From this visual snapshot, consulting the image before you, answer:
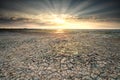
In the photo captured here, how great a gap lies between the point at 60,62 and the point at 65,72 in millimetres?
3115

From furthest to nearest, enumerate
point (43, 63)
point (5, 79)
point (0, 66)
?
point (43, 63)
point (0, 66)
point (5, 79)

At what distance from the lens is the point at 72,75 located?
1248 cm

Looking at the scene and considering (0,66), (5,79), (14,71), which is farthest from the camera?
(0,66)

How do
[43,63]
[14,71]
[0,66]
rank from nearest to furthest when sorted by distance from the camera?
[14,71]
[0,66]
[43,63]

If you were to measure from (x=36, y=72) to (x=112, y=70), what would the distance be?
6.51 m

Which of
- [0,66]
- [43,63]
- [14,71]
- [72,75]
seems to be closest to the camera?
[72,75]

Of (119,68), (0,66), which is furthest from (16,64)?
(119,68)

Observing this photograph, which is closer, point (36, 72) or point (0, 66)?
point (36, 72)

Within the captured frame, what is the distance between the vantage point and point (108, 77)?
1200 centimetres

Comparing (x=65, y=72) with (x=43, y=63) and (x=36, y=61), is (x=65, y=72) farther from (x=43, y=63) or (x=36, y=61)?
(x=36, y=61)

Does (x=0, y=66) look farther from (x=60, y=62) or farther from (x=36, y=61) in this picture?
(x=60, y=62)

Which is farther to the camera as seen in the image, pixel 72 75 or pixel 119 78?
pixel 72 75

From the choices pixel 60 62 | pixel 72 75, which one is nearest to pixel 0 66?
pixel 60 62

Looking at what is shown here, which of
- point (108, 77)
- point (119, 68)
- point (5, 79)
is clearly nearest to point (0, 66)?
point (5, 79)
